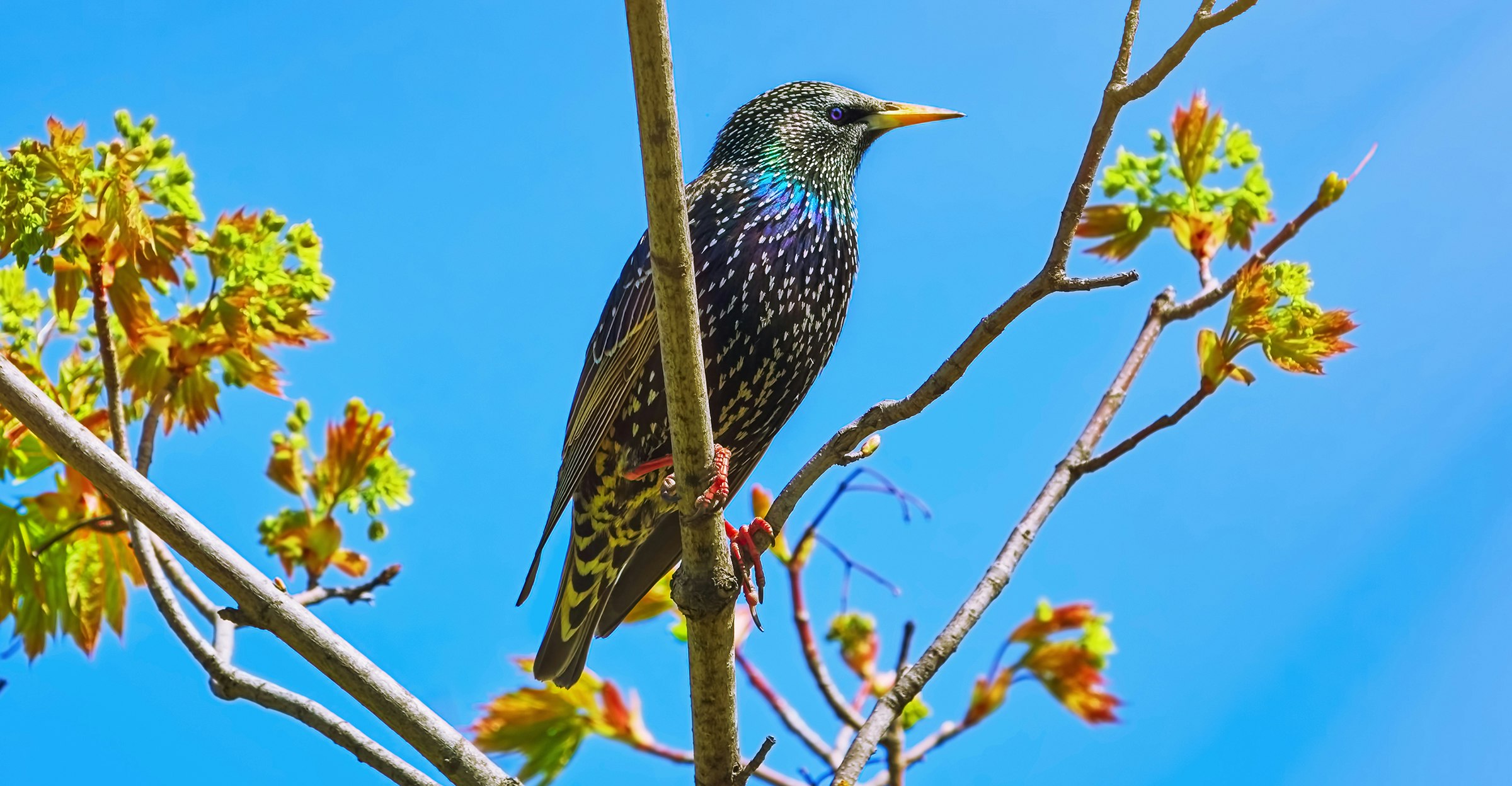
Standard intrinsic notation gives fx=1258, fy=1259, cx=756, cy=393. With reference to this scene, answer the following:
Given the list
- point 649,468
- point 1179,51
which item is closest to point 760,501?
point 649,468

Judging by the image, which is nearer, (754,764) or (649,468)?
(754,764)

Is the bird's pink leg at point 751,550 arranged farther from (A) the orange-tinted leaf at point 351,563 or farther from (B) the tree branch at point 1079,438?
(A) the orange-tinted leaf at point 351,563

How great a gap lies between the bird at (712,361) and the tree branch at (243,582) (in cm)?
71

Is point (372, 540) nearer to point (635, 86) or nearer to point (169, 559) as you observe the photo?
point (169, 559)

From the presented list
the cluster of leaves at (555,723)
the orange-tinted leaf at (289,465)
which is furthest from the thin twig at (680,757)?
the orange-tinted leaf at (289,465)

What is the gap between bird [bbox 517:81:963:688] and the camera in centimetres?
279

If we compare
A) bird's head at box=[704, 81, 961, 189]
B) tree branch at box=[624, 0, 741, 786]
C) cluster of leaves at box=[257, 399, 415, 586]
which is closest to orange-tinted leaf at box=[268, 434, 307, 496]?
cluster of leaves at box=[257, 399, 415, 586]

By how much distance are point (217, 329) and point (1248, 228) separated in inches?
88.6

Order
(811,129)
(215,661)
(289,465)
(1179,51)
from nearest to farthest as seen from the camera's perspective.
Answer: (1179,51)
(215,661)
(289,465)
(811,129)

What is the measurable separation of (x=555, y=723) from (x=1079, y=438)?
1.36m

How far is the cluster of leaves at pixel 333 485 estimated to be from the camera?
2.81 metres

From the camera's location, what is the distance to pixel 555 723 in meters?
2.92

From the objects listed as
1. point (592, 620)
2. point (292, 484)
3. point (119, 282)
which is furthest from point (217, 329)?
point (592, 620)

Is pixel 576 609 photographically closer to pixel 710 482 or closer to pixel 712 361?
→ pixel 712 361
